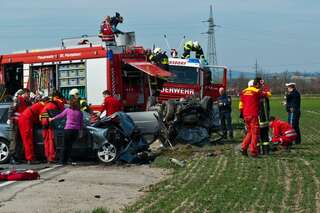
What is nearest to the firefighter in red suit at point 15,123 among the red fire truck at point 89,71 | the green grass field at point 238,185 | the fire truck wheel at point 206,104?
the green grass field at point 238,185

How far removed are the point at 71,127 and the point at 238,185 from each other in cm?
519

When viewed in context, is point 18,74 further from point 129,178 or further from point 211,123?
point 129,178

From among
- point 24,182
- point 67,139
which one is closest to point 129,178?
point 24,182

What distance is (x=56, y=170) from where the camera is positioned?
13375mm

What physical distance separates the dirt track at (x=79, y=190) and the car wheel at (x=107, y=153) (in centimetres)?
91

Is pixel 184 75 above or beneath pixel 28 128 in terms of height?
above

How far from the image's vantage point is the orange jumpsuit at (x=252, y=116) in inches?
570

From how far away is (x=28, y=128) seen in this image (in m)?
15.0

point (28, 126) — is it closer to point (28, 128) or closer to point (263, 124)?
point (28, 128)

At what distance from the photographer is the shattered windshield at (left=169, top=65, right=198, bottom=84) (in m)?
24.2

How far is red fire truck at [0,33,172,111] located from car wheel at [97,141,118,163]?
15.0ft

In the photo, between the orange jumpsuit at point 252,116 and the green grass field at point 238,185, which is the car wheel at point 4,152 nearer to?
the green grass field at point 238,185

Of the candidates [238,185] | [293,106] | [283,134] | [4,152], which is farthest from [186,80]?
[238,185]

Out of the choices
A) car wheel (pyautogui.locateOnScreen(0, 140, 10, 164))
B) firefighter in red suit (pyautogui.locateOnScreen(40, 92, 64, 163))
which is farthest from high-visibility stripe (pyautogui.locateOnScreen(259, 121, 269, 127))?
car wheel (pyautogui.locateOnScreen(0, 140, 10, 164))
